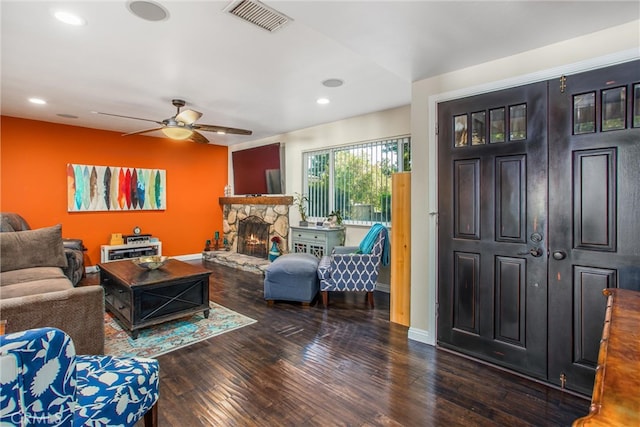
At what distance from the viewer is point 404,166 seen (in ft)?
14.4

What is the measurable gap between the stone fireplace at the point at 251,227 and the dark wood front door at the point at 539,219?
11.8 ft

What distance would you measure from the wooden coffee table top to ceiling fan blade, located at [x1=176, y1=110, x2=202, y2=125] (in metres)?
1.67

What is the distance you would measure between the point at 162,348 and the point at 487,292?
277 cm

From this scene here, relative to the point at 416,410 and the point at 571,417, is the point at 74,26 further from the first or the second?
the point at 571,417

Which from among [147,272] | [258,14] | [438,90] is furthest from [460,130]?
[147,272]

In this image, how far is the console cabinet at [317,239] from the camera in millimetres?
4832

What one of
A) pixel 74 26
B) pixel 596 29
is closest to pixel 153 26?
pixel 74 26

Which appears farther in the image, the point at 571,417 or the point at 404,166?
the point at 404,166

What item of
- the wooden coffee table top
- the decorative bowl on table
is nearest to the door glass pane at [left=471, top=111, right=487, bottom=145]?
the wooden coffee table top

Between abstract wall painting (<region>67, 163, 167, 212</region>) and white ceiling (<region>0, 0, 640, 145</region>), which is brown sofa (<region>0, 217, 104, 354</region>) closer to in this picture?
white ceiling (<region>0, 0, 640, 145</region>)

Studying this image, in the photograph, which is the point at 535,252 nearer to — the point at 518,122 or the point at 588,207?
the point at 588,207

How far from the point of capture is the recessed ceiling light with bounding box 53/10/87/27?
85.7 inches

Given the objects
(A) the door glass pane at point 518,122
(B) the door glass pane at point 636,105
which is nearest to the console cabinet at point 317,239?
(A) the door glass pane at point 518,122

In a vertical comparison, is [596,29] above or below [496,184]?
above
